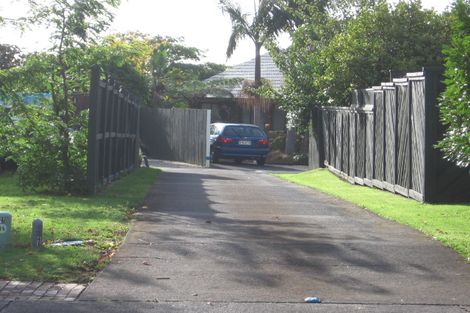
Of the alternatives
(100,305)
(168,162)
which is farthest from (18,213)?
(168,162)

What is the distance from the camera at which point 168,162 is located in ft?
106

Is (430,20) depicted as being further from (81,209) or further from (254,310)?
(254,310)

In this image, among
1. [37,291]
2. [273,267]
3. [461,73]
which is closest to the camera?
[37,291]

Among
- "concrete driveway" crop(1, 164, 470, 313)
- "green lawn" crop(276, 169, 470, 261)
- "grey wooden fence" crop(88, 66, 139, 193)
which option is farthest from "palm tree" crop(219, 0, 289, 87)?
"concrete driveway" crop(1, 164, 470, 313)

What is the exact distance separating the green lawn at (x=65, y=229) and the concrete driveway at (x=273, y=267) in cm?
26

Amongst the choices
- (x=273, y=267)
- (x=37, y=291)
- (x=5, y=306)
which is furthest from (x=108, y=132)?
(x=5, y=306)

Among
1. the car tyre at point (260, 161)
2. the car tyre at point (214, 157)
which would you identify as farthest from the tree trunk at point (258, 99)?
the car tyre at point (214, 157)

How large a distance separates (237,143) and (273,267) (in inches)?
952

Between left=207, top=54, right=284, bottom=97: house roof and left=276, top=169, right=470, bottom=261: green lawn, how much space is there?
25.2m

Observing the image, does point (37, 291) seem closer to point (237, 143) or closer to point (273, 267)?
point (273, 267)

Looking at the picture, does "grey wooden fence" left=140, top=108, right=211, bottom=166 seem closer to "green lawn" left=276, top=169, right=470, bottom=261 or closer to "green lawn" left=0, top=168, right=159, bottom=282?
"green lawn" left=276, top=169, right=470, bottom=261

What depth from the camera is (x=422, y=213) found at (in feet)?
41.4

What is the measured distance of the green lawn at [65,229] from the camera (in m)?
7.92

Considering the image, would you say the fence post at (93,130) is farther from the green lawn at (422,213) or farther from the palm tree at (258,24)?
the palm tree at (258,24)
